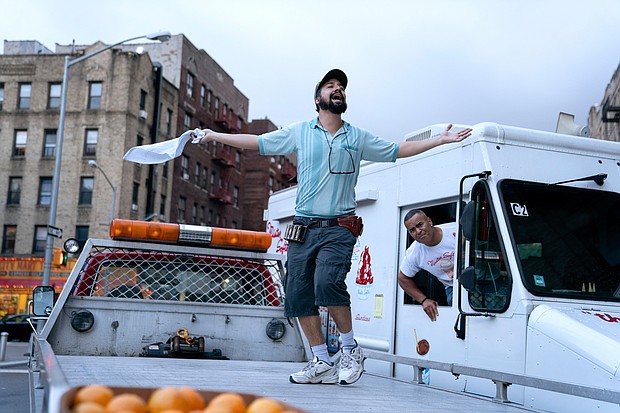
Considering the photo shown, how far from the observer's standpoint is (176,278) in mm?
5965

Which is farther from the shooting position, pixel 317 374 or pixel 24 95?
pixel 24 95

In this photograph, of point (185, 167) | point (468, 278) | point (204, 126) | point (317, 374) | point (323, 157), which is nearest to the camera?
point (317, 374)

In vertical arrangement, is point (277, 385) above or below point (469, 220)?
below

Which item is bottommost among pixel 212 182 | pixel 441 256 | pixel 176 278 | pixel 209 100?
pixel 176 278

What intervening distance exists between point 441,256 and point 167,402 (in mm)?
4553

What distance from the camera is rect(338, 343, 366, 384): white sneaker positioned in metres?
4.30

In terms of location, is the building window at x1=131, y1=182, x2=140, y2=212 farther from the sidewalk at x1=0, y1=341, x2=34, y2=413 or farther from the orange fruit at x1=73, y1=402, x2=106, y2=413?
the orange fruit at x1=73, y1=402, x2=106, y2=413

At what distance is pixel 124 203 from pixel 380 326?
3491 centimetres

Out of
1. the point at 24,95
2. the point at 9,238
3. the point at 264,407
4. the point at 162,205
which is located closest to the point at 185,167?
the point at 162,205

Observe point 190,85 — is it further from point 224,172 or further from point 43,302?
point 43,302

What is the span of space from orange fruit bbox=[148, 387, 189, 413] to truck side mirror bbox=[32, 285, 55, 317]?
3.68 metres

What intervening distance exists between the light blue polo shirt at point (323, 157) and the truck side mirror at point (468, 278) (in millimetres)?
1008

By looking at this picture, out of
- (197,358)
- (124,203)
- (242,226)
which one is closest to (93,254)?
(197,358)

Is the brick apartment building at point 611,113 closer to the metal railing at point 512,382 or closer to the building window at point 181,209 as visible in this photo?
the building window at point 181,209
